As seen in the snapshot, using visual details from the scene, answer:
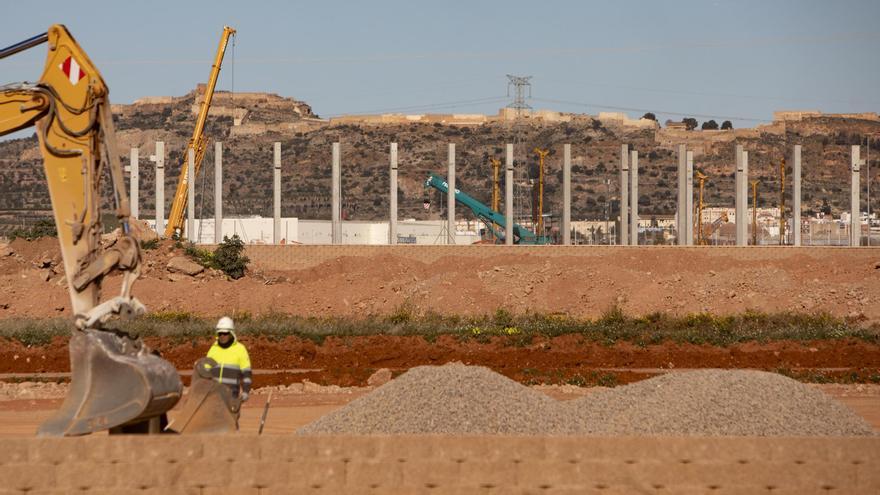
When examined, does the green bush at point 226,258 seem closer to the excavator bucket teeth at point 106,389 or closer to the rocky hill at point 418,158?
the excavator bucket teeth at point 106,389

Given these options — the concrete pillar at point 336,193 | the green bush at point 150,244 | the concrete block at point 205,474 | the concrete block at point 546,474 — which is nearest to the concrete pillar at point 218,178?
the green bush at point 150,244

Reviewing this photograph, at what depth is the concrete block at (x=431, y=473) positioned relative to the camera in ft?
33.3

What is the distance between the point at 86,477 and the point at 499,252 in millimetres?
34244

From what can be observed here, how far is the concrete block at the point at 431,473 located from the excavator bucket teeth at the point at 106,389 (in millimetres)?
2446

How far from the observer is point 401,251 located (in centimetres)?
4431

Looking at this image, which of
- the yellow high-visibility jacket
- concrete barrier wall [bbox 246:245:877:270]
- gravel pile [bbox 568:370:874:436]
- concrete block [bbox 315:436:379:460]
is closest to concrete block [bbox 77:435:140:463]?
concrete block [bbox 315:436:379:460]

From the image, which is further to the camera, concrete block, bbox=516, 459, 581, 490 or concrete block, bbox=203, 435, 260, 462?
concrete block, bbox=203, 435, 260, 462

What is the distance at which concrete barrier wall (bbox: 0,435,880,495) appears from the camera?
10.1 meters

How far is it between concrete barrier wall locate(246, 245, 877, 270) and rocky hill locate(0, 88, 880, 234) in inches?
1705

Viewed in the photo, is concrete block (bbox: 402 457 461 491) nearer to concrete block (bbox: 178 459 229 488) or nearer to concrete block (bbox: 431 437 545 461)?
concrete block (bbox: 431 437 545 461)

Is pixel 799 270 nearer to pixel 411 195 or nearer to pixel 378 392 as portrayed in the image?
pixel 378 392

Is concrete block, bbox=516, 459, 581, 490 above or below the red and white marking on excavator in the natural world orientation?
below

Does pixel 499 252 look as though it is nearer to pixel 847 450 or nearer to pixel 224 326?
pixel 224 326

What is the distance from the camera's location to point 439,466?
1017 cm
